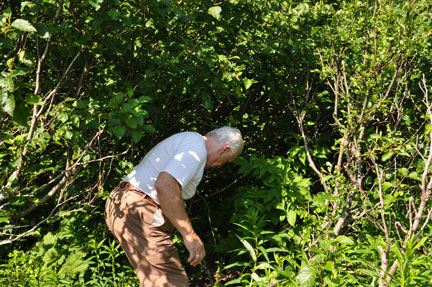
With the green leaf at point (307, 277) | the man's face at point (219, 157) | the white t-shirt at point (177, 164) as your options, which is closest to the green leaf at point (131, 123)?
the white t-shirt at point (177, 164)

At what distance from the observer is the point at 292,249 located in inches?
168

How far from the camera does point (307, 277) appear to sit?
10.6ft

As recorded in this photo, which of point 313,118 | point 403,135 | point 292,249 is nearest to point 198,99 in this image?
point 313,118

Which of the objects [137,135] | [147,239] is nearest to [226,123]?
[137,135]

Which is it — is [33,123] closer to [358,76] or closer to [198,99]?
[198,99]

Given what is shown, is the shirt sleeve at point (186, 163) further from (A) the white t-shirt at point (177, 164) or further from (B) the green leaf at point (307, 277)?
(B) the green leaf at point (307, 277)

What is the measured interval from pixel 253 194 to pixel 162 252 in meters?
1.57

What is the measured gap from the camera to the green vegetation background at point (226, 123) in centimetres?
334

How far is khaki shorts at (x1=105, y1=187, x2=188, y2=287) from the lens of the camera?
3.11 m

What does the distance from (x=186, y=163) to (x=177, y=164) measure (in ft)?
0.18

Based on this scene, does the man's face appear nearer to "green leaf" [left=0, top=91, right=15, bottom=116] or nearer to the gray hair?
the gray hair

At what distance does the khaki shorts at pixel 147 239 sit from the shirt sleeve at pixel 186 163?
0.33m

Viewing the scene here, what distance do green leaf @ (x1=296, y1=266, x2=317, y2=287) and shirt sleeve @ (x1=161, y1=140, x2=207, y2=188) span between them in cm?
102

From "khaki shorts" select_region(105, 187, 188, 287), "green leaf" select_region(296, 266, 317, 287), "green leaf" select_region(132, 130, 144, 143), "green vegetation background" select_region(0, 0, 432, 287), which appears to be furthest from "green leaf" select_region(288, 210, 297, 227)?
"green leaf" select_region(132, 130, 144, 143)
